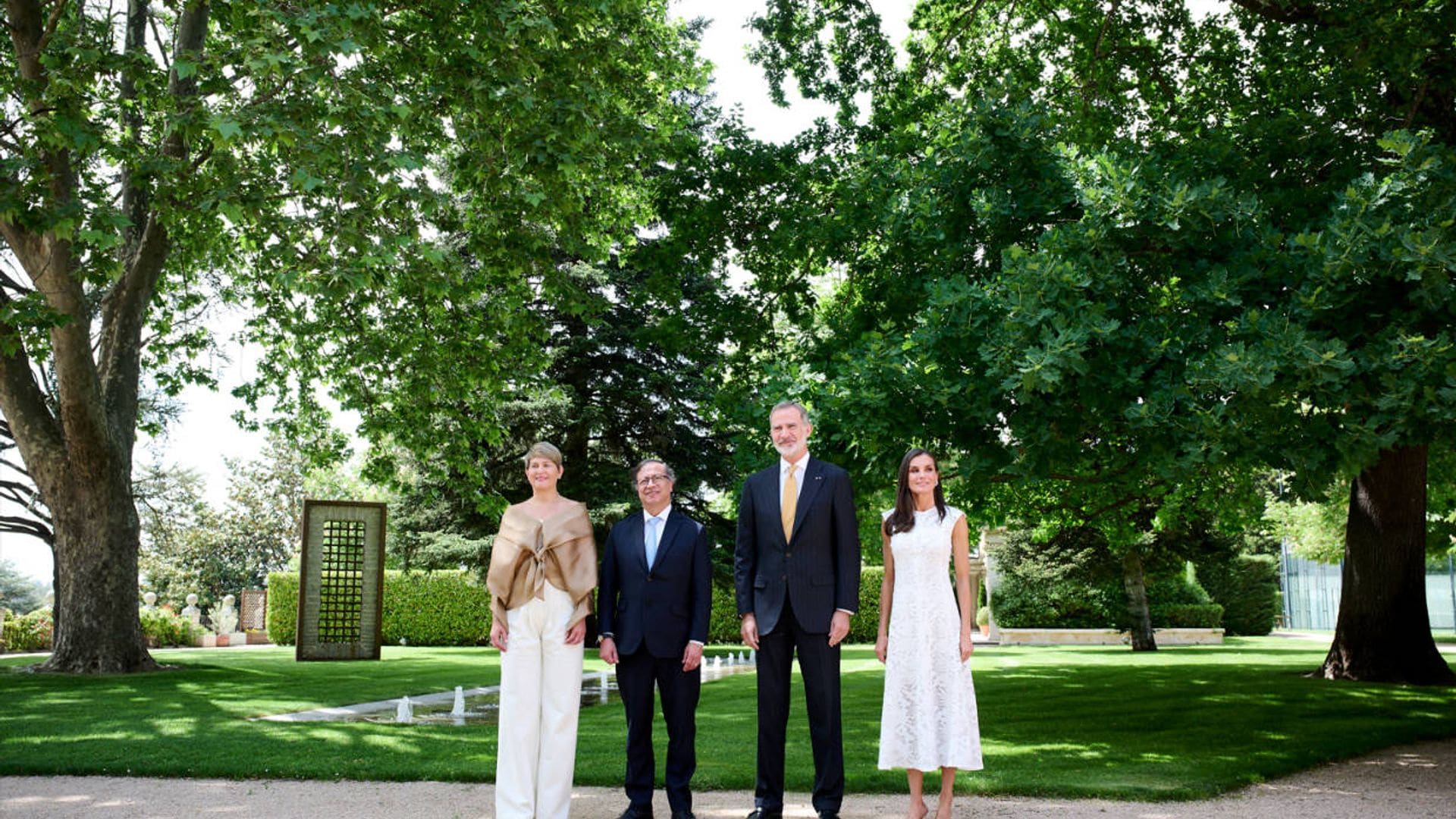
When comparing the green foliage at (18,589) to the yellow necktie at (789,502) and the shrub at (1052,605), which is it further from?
the yellow necktie at (789,502)

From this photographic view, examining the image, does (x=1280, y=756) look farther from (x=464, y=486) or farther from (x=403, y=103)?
(x=464, y=486)

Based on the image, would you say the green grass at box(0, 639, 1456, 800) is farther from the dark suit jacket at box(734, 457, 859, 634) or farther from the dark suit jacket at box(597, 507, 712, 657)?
the dark suit jacket at box(734, 457, 859, 634)

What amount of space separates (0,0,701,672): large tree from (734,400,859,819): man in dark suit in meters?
5.23

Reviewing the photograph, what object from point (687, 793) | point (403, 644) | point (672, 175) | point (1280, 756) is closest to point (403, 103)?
point (672, 175)

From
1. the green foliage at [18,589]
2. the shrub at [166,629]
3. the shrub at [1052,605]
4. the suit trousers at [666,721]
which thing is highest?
the suit trousers at [666,721]

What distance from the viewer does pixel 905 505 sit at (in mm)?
5887

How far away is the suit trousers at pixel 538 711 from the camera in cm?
544

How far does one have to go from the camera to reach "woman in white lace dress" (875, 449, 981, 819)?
18.4 ft

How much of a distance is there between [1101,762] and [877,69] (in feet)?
32.5

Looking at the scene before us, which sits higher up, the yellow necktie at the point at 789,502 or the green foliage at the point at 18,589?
the yellow necktie at the point at 789,502

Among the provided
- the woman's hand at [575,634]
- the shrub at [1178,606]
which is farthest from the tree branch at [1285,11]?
the shrub at [1178,606]

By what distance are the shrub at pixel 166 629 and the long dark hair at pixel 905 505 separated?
2631cm

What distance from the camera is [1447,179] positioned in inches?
283

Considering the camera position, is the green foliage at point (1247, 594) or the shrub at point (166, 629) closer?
the shrub at point (166, 629)
